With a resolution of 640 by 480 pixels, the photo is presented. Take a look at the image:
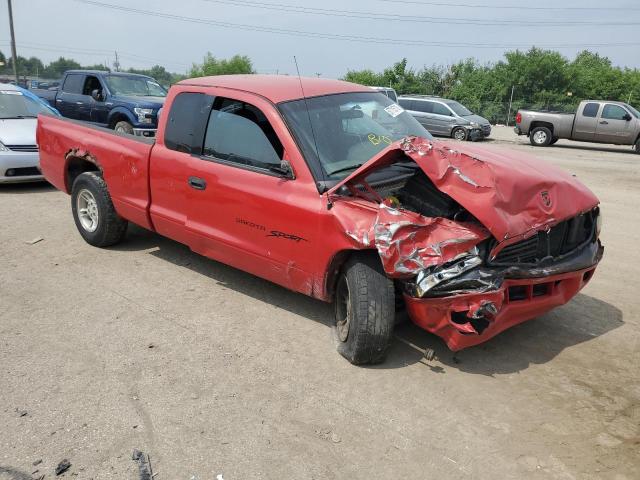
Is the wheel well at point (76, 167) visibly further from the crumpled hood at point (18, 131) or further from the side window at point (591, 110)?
the side window at point (591, 110)

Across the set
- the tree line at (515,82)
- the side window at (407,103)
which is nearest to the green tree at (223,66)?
the tree line at (515,82)

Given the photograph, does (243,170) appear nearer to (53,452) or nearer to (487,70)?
(53,452)

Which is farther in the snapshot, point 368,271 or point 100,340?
point 100,340

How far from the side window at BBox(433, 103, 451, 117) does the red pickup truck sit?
17.4 metres

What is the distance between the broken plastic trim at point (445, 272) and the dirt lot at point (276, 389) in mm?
711

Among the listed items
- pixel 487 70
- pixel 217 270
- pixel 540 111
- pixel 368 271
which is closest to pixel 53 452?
pixel 368 271

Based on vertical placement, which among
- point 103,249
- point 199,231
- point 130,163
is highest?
point 130,163

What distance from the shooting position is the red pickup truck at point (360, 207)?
3.44 metres

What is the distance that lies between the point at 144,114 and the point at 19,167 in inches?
144

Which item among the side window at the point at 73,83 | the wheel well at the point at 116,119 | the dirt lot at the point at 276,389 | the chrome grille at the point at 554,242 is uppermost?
the side window at the point at 73,83

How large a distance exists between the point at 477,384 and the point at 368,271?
1034 mm

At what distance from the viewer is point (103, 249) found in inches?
247

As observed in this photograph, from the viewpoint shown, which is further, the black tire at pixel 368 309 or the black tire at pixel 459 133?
the black tire at pixel 459 133

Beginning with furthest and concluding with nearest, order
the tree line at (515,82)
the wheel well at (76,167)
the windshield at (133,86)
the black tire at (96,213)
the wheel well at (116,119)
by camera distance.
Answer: the tree line at (515,82) → the windshield at (133,86) → the wheel well at (116,119) → the wheel well at (76,167) → the black tire at (96,213)
